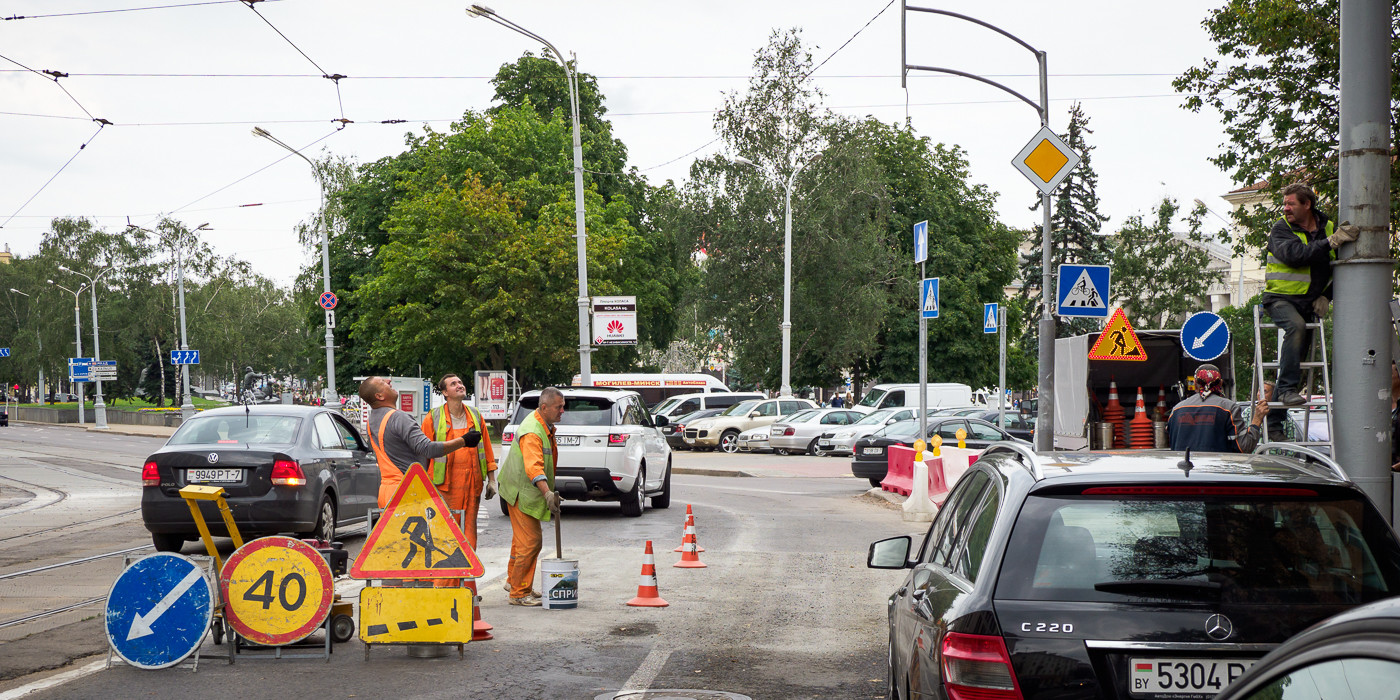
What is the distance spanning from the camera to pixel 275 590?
7.63m

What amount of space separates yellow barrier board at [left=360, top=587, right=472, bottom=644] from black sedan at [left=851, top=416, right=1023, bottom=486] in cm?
1643

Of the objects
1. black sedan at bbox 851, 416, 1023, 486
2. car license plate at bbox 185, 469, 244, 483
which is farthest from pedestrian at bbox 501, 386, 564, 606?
black sedan at bbox 851, 416, 1023, 486

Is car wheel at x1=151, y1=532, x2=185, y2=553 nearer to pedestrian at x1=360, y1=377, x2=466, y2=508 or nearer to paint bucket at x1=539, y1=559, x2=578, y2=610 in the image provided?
pedestrian at x1=360, y1=377, x2=466, y2=508

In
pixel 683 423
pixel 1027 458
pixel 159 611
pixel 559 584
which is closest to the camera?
pixel 1027 458

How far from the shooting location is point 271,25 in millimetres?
21953

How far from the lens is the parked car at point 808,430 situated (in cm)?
3734

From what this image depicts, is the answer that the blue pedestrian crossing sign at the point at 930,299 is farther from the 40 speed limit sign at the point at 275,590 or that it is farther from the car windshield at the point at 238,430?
the 40 speed limit sign at the point at 275,590

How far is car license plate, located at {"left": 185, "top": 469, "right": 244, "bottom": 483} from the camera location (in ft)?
39.5

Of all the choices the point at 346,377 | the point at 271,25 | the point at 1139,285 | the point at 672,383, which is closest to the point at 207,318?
the point at 346,377

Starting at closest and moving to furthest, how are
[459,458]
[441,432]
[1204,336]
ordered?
[441,432]
[459,458]
[1204,336]

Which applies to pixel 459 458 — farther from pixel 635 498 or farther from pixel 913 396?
pixel 913 396

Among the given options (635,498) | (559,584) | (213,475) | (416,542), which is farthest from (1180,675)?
(635,498)

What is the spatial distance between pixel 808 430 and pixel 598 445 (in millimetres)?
21410

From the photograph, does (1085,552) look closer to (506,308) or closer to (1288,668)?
(1288,668)
